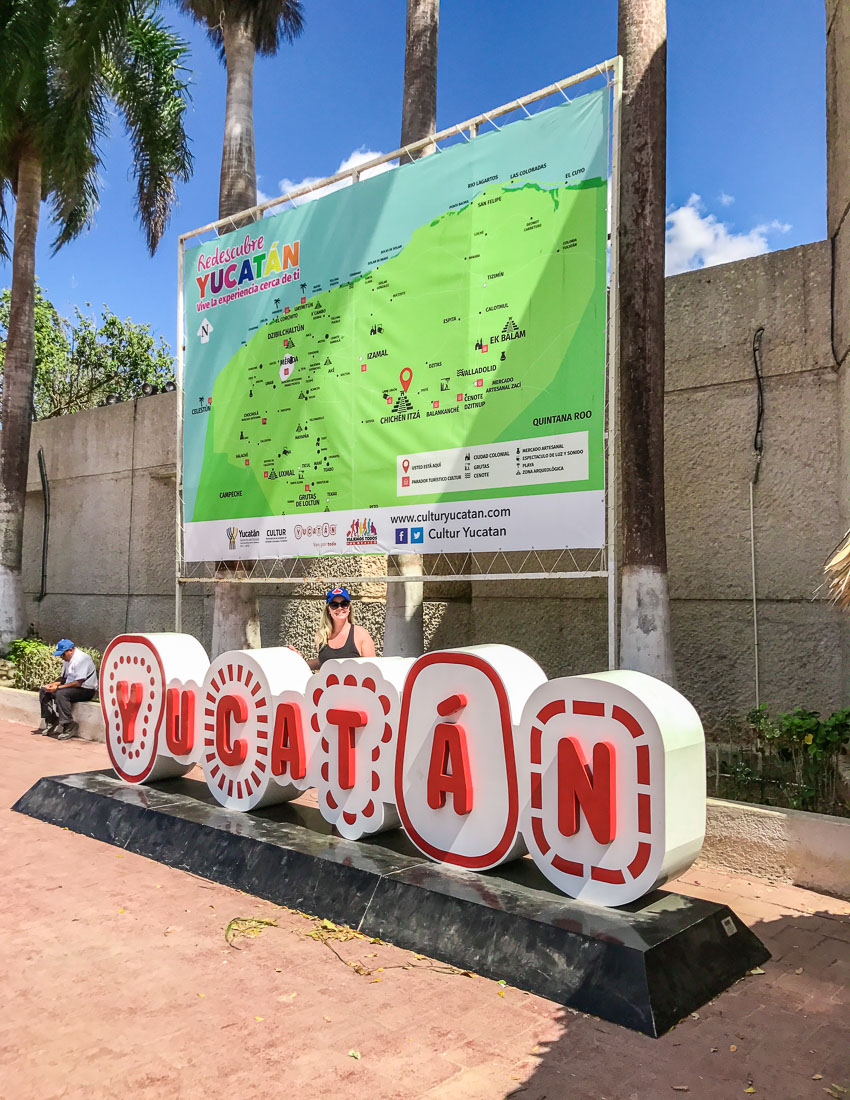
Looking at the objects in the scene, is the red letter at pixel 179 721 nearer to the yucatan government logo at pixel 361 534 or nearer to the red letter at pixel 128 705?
the red letter at pixel 128 705

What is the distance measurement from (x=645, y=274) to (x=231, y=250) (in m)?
4.26

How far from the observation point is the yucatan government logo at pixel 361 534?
7055mm

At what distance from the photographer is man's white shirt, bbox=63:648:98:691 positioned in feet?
32.7

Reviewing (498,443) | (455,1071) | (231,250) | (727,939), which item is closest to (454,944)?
(455,1071)

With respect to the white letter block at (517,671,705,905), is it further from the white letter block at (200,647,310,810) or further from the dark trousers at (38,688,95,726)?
the dark trousers at (38,688,95,726)

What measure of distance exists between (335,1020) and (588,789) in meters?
1.44

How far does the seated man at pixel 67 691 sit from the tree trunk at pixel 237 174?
1.38 m

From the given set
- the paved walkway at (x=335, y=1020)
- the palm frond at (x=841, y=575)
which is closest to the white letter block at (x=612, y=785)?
the paved walkway at (x=335, y=1020)

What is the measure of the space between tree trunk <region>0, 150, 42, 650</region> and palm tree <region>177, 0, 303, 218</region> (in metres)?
4.46

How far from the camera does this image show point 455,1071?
316 centimetres

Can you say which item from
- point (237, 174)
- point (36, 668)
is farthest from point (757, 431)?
point (36, 668)

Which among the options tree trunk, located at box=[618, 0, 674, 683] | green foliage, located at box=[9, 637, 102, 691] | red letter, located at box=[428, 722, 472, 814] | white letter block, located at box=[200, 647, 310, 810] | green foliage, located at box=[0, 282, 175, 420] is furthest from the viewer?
green foliage, located at box=[0, 282, 175, 420]

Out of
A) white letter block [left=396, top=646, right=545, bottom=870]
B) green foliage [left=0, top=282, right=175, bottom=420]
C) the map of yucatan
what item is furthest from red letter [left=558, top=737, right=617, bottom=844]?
green foliage [left=0, top=282, right=175, bottom=420]

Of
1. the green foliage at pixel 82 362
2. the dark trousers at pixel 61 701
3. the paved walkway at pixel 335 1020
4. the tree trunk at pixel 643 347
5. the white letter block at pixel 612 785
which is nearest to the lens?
the paved walkway at pixel 335 1020
